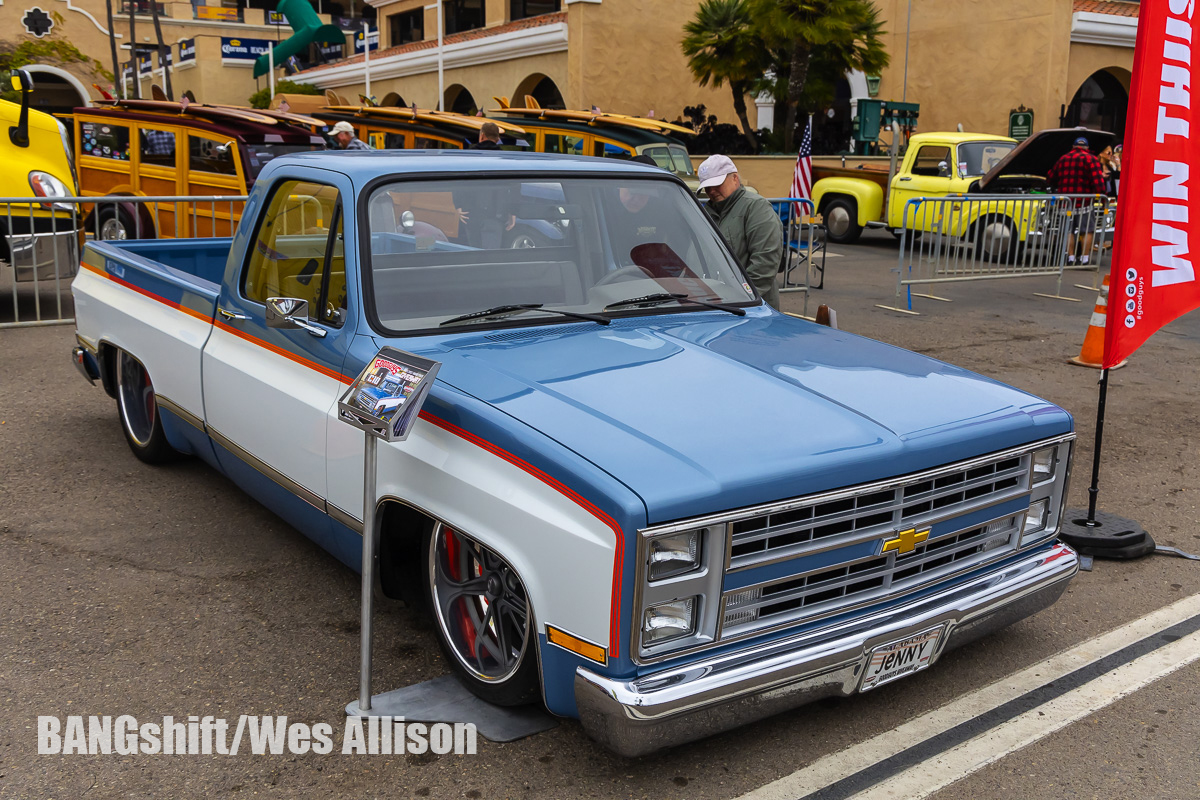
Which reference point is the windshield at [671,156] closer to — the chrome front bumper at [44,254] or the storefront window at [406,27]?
the chrome front bumper at [44,254]

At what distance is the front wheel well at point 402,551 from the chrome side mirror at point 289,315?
741mm

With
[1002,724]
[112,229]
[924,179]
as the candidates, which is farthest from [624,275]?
[924,179]

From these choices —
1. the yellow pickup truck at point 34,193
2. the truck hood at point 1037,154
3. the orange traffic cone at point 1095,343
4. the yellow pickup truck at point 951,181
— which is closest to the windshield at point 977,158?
the yellow pickup truck at point 951,181

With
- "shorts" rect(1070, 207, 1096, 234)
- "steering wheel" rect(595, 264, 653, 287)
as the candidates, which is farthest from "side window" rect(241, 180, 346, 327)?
"shorts" rect(1070, 207, 1096, 234)

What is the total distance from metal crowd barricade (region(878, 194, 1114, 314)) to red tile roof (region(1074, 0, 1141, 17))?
15684 mm

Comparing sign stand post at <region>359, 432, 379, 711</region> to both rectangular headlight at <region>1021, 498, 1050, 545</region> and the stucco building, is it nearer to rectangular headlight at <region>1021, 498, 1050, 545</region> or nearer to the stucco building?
rectangular headlight at <region>1021, 498, 1050, 545</region>

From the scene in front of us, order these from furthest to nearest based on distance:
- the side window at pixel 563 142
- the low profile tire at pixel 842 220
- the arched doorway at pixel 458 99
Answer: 1. the arched doorway at pixel 458 99
2. the low profile tire at pixel 842 220
3. the side window at pixel 563 142

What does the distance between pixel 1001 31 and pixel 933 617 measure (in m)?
27.5

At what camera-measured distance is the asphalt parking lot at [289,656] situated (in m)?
3.17

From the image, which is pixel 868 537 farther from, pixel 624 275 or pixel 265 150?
pixel 265 150

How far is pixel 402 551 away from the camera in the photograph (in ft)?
12.7

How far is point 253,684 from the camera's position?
145 inches

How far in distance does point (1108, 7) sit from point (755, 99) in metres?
9.00

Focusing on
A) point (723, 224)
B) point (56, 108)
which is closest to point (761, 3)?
point (723, 224)
